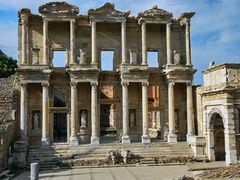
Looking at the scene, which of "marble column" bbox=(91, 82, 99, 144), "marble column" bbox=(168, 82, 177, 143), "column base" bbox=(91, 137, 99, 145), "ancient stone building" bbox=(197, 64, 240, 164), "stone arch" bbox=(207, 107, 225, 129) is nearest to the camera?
"ancient stone building" bbox=(197, 64, 240, 164)

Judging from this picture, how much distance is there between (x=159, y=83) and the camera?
30.3m

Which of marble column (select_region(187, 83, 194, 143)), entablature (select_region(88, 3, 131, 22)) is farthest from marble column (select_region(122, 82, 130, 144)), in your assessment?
entablature (select_region(88, 3, 131, 22))

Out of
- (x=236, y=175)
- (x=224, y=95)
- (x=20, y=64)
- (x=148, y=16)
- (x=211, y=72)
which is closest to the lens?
(x=236, y=175)

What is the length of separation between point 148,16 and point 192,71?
5.51 meters

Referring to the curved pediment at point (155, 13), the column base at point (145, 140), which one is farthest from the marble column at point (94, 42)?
the column base at point (145, 140)

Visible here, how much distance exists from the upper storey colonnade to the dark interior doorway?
20.7 ft

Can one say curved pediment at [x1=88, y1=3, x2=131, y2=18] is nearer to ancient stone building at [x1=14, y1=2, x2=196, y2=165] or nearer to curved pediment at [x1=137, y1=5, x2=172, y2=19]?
ancient stone building at [x1=14, y1=2, x2=196, y2=165]

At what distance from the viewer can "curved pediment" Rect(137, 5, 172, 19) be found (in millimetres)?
29517

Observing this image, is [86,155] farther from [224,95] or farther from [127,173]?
[224,95]

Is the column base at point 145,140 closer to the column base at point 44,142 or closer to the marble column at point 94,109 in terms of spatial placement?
the marble column at point 94,109

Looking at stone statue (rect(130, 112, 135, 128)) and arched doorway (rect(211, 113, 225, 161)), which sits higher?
stone statue (rect(130, 112, 135, 128))

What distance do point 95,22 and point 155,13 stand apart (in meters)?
4.79

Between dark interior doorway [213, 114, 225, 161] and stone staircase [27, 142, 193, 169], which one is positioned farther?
dark interior doorway [213, 114, 225, 161]

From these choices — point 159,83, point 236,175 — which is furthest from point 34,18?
point 236,175
